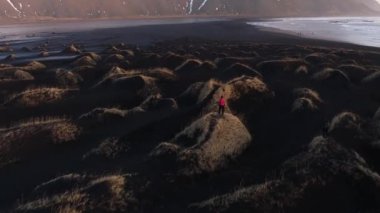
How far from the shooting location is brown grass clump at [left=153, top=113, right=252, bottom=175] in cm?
2000

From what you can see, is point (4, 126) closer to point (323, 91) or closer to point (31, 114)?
point (31, 114)

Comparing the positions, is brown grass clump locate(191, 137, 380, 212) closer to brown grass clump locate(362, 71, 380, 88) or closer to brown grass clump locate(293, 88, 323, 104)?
brown grass clump locate(293, 88, 323, 104)

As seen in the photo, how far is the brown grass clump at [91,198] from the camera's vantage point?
626 inches

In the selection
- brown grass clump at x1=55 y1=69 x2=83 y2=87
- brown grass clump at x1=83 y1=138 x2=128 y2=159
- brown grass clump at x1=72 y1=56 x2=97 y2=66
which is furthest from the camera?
brown grass clump at x1=72 y1=56 x2=97 y2=66

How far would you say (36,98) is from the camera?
3469cm

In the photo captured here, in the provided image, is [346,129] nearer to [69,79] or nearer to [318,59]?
[69,79]

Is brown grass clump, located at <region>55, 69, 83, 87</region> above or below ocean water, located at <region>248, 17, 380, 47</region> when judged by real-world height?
above

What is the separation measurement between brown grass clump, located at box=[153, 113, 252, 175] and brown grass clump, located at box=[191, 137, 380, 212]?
343cm

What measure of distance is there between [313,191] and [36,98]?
25.9m

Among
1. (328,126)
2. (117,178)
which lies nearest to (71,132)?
(117,178)

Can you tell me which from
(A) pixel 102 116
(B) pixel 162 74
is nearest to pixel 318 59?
(B) pixel 162 74

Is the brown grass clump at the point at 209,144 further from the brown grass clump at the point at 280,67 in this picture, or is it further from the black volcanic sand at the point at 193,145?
the brown grass clump at the point at 280,67

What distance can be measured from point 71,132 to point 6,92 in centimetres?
1716

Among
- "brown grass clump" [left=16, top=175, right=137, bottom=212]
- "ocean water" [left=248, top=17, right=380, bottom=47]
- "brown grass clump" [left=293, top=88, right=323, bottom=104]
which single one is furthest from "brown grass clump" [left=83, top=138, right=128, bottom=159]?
"ocean water" [left=248, top=17, right=380, bottom=47]
